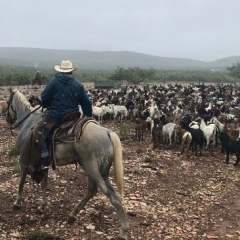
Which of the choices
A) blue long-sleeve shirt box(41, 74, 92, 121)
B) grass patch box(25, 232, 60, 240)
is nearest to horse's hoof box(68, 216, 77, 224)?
grass patch box(25, 232, 60, 240)

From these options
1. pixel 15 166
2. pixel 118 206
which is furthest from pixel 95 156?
pixel 15 166

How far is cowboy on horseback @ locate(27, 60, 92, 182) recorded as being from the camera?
6.52 meters

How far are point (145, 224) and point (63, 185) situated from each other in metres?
2.54

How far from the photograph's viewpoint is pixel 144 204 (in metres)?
8.02

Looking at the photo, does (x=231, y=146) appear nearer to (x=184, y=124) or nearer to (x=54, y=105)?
(x=184, y=124)

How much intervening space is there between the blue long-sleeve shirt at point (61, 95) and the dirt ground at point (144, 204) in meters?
1.98

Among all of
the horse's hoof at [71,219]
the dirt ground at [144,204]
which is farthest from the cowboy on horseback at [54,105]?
the dirt ground at [144,204]

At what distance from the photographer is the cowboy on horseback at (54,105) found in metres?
6.52

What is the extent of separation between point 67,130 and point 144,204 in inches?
105

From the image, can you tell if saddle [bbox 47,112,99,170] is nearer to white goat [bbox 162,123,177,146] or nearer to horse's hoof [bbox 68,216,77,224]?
horse's hoof [bbox 68,216,77,224]

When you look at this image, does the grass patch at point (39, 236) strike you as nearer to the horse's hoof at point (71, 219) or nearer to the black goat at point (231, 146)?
the horse's hoof at point (71, 219)

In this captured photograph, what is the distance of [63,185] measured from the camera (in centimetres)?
875

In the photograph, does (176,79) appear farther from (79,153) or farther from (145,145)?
(79,153)

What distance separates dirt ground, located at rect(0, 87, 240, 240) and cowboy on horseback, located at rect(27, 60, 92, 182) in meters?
1.14
